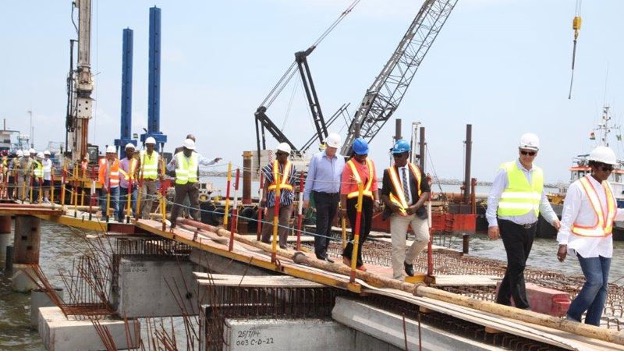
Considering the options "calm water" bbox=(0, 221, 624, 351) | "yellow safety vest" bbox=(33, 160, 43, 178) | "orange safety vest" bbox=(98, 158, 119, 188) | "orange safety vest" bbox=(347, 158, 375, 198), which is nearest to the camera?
"orange safety vest" bbox=(347, 158, 375, 198)

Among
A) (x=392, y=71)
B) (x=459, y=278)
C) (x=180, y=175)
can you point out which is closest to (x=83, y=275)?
(x=180, y=175)

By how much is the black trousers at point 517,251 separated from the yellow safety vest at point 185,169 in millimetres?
6609

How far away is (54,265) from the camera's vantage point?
2281 centimetres

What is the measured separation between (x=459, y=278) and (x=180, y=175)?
17.8 feet

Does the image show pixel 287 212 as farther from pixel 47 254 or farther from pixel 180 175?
pixel 47 254

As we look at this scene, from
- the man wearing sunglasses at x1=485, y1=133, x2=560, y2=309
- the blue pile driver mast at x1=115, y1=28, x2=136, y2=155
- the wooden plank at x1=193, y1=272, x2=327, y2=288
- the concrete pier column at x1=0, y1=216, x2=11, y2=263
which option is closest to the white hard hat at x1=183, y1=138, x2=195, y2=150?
the wooden plank at x1=193, y1=272, x2=327, y2=288

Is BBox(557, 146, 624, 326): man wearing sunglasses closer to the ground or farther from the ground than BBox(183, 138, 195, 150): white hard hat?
closer to the ground

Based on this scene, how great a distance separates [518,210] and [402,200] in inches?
54.0

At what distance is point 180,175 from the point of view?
12570mm

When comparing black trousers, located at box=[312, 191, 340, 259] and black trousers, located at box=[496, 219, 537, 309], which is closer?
black trousers, located at box=[496, 219, 537, 309]

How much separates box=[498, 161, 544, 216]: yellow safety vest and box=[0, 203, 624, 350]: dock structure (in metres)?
0.91

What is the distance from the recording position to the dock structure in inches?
252

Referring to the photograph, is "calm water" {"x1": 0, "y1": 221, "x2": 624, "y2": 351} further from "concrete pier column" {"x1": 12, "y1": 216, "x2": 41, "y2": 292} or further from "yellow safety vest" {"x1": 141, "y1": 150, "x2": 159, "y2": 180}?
"yellow safety vest" {"x1": 141, "y1": 150, "x2": 159, "y2": 180}

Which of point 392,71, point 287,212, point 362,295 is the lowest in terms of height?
point 362,295
